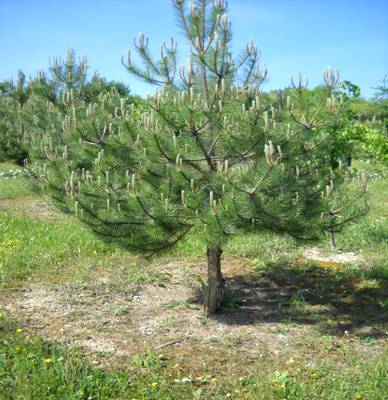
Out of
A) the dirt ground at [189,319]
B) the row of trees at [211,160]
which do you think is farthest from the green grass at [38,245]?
the row of trees at [211,160]

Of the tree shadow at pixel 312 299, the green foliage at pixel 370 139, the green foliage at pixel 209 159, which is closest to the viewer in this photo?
the green foliage at pixel 209 159

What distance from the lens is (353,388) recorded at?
13.8 feet

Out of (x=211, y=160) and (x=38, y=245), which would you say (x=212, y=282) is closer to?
(x=211, y=160)

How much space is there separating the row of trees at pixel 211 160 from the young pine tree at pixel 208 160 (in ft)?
0.04

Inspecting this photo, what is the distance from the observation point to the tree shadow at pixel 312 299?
5.77 meters

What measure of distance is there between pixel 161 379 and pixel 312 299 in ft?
9.38

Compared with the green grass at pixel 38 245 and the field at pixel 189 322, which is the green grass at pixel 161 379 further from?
the green grass at pixel 38 245

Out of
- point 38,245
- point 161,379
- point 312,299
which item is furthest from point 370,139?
point 161,379

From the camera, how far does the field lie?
13.9ft

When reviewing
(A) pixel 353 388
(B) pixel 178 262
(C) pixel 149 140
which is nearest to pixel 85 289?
(B) pixel 178 262

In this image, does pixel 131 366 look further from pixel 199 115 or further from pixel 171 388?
pixel 199 115

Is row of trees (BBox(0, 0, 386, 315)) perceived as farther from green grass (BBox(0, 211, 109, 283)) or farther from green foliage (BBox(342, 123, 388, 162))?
green foliage (BBox(342, 123, 388, 162))

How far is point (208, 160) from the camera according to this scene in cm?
521

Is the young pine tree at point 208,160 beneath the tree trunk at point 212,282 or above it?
above
